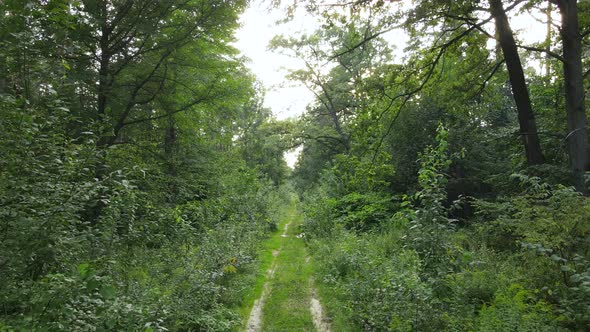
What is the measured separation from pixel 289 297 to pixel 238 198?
8.25 meters

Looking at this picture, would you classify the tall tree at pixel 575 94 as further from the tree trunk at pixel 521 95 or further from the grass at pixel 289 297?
the grass at pixel 289 297

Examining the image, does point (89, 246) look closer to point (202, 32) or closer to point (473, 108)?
point (202, 32)

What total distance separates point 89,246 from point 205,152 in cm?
890

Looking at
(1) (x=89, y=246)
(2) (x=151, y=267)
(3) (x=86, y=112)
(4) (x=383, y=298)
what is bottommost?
(4) (x=383, y=298)

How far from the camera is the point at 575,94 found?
287 inches

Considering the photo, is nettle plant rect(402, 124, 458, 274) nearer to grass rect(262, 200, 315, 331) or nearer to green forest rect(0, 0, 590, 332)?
green forest rect(0, 0, 590, 332)

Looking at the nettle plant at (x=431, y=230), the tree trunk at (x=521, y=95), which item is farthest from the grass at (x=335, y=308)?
the tree trunk at (x=521, y=95)

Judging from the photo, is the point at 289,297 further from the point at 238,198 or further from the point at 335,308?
the point at 238,198

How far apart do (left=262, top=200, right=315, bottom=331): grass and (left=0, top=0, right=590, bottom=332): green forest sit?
2.8 inches

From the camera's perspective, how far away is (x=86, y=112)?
821 cm

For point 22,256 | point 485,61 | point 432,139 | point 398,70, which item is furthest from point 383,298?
point 432,139

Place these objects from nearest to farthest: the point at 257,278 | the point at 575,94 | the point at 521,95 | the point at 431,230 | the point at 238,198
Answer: the point at 431,230 → the point at 575,94 → the point at 521,95 → the point at 257,278 → the point at 238,198

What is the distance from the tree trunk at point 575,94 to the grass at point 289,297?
241 inches

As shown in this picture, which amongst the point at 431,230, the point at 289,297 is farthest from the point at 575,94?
the point at 289,297
